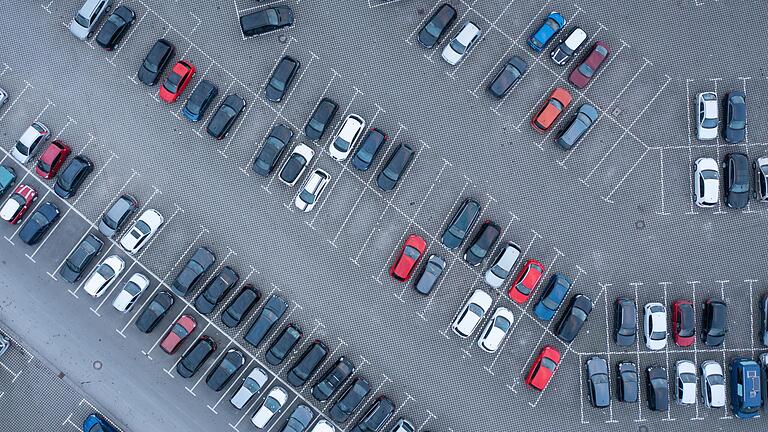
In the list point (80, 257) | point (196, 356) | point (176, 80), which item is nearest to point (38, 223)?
point (80, 257)

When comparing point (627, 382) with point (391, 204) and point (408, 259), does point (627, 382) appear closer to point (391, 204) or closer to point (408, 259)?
point (408, 259)

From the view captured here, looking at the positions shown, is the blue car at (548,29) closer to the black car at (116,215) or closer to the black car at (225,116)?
the black car at (225,116)

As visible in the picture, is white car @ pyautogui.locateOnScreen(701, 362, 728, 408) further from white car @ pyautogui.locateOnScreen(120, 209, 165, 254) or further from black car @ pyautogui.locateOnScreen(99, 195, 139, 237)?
black car @ pyautogui.locateOnScreen(99, 195, 139, 237)

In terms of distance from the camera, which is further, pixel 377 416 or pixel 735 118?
pixel 377 416

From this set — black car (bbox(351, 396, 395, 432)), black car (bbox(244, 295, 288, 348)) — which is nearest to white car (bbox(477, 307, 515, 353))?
black car (bbox(351, 396, 395, 432))

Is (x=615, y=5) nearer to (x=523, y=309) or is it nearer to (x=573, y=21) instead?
(x=573, y=21)

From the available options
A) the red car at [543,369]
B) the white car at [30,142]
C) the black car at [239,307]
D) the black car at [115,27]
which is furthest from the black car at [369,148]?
the white car at [30,142]

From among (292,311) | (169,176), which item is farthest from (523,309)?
(169,176)
